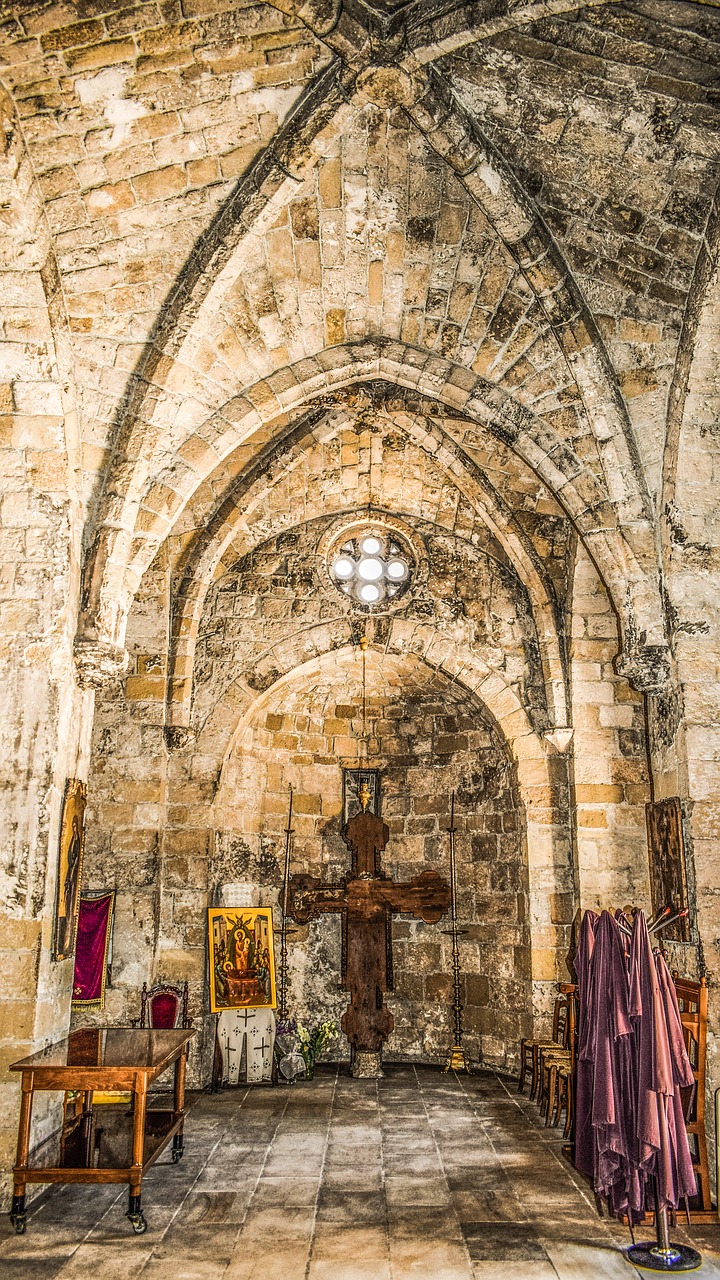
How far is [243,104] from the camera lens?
15.5ft

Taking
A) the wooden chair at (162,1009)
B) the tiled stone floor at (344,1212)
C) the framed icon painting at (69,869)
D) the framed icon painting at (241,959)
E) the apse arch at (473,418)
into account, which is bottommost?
the tiled stone floor at (344,1212)

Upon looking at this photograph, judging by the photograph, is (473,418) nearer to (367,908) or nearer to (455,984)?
(367,908)

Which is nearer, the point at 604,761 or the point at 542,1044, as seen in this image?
the point at 542,1044

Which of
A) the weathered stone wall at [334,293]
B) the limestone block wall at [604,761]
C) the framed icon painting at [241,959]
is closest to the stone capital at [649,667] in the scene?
the weathered stone wall at [334,293]

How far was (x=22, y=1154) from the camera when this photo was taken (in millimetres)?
4289

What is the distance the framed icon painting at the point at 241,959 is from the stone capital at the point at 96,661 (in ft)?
10.2

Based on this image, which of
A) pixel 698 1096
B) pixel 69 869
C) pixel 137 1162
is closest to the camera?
pixel 137 1162

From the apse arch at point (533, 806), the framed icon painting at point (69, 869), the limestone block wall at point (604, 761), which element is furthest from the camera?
the apse arch at point (533, 806)

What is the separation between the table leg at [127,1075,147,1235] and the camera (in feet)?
13.9

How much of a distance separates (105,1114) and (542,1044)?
3148 millimetres

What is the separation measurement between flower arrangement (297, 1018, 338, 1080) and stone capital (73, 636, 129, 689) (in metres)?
4.29

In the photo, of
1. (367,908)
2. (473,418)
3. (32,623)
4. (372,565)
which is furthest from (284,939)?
(473,418)

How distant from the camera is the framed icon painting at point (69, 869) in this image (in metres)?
4.96

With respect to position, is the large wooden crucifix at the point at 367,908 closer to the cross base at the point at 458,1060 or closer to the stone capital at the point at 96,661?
the cross base at the point at 458,1060
